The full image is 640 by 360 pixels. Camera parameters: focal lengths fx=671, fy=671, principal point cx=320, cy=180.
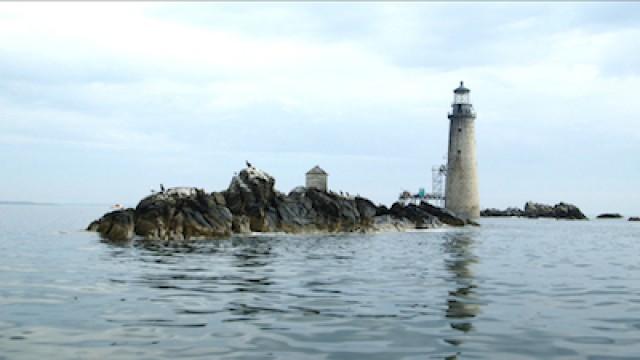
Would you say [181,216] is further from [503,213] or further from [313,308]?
[503,213]

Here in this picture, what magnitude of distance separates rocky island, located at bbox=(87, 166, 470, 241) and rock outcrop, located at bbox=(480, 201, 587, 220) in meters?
71.8

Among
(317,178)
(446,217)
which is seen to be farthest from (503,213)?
(317,178)

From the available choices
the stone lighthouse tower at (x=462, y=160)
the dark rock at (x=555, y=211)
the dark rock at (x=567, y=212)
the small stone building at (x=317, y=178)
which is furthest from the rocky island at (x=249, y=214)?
the dark rock at (x=555, y=211)

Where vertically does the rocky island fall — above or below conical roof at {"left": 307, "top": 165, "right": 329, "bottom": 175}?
below

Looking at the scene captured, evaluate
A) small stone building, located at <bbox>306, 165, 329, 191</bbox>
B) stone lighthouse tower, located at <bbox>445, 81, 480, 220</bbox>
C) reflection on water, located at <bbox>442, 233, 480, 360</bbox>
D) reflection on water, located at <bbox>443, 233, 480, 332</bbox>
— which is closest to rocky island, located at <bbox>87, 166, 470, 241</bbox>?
small stone building, located at <bbox>306, 165, 329, 191</bbox>

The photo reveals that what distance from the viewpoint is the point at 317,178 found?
242 feet

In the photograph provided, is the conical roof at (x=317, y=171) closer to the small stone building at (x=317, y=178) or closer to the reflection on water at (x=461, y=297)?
the small stone building at (x=317, y=178)

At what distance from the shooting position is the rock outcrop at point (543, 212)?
134250mm

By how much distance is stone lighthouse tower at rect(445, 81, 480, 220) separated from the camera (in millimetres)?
84250

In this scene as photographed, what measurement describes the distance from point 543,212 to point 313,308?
133 metres

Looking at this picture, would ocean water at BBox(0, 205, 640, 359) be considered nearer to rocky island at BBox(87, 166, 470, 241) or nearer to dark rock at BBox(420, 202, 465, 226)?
rocky island at BBox(87, 166, 470, 241)

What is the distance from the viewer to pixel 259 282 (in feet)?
69.3

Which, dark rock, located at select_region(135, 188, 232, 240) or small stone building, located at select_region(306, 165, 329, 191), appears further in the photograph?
small stone building, located at select_region(306, 165, 329, 191)

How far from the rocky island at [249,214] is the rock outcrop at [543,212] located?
71.8 meters
